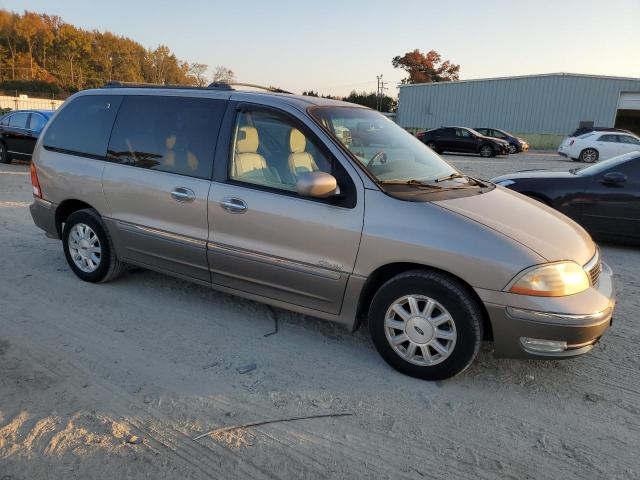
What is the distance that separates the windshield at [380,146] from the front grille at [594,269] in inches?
47.2

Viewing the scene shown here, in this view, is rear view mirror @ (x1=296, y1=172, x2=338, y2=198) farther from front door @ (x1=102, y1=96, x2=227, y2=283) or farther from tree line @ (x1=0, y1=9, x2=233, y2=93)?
tree line @ (x1=0, y1=9, x2=233, y2=93)

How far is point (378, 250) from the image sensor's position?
123 inches

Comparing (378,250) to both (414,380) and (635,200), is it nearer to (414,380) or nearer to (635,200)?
(414,380)

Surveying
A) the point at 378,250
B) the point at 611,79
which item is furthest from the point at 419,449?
the point at 611,79

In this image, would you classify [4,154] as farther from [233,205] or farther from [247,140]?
[233,205]

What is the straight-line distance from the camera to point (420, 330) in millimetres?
3107

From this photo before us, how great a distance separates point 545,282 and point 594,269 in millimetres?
644

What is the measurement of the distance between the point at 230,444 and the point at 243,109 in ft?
7.87

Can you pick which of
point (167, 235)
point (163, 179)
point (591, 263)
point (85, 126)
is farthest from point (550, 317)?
point (85, 126)

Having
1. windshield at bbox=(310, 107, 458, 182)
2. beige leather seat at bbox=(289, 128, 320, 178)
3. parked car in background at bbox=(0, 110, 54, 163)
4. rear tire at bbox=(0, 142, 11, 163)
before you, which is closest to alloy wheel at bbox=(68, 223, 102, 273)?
beige leather seat at bbox=(289, 128, 320, 178)

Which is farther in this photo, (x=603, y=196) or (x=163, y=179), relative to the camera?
(x=603, y=196)

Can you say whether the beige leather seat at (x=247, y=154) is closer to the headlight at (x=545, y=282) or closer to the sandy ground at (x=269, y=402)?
the sandy ground at (x=269, y=402)

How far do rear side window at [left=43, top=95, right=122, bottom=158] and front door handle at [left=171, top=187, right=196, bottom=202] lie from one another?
1.04 m

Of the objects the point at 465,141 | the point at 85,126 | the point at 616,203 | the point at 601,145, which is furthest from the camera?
the point at 465,141
